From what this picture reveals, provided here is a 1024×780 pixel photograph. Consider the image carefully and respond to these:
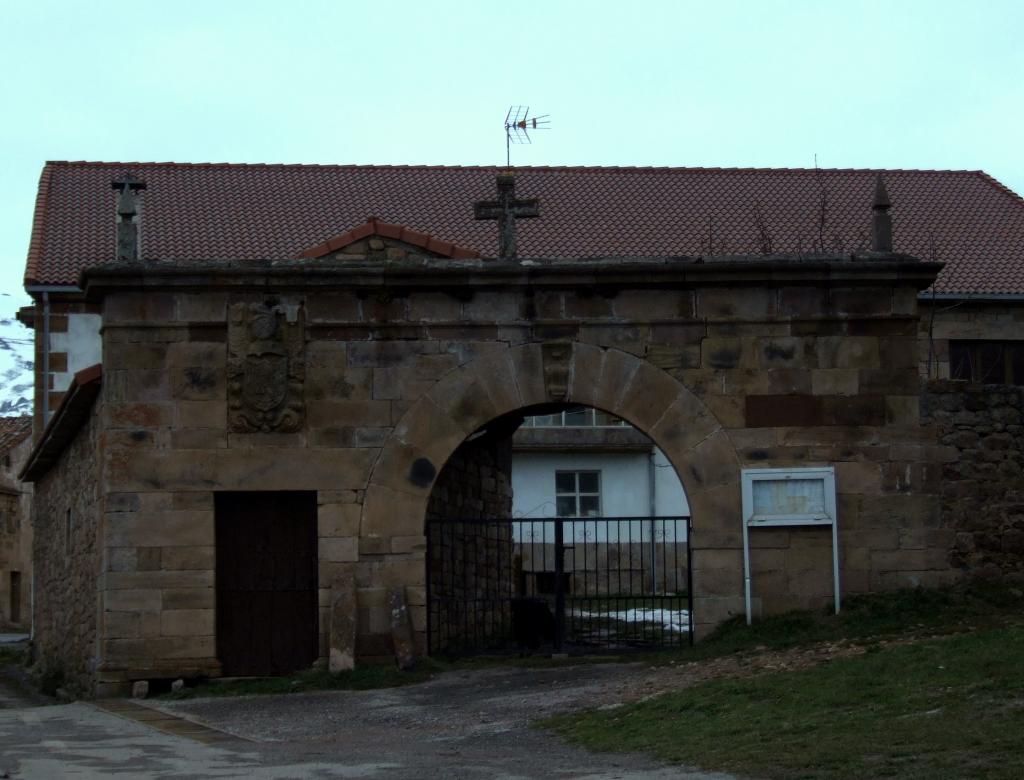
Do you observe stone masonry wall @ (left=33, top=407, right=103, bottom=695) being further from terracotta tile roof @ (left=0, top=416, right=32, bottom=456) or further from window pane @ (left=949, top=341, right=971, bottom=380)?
terracotta tile roof @ (left=0, top=416, right=32, bottom=456)

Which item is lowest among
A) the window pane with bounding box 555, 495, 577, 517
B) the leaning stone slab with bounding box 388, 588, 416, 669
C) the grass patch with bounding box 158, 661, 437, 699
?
the grass patch with bounding box 158, 661, 437, 699

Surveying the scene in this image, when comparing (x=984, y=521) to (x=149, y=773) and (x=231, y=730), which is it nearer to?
(x=231, y=730)

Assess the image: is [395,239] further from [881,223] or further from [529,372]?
[881,223]

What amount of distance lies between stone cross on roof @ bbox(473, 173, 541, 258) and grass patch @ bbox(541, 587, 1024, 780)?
4.44m

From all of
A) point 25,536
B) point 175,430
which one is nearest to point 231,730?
point 175,430

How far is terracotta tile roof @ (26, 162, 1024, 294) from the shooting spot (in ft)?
93.1

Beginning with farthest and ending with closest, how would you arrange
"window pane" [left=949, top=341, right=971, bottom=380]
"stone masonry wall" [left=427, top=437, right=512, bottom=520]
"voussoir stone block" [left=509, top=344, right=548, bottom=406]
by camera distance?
1. "window pane" [left=949, top=341, right=971, bottom=380]
2. "stone masonry wall" [left=427, top=437, right=512, bottom=520]
3. "voussoir stone block" [left=509, top=344, right=548, bottom=406]

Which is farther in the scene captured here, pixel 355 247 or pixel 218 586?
pixel 355 247

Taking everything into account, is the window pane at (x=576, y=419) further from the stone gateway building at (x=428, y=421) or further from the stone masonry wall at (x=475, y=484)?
the stone gateway building at (x=428, y=421)

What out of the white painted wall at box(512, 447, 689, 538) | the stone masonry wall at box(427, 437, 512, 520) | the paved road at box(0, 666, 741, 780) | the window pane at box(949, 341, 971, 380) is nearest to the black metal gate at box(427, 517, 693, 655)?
the stone masonry wall at box(427, 437, 512, 520)

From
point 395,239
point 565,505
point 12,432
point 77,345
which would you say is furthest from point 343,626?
point 12,432

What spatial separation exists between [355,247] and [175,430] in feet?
9.39

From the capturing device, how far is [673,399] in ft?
50.4

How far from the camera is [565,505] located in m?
36.8
